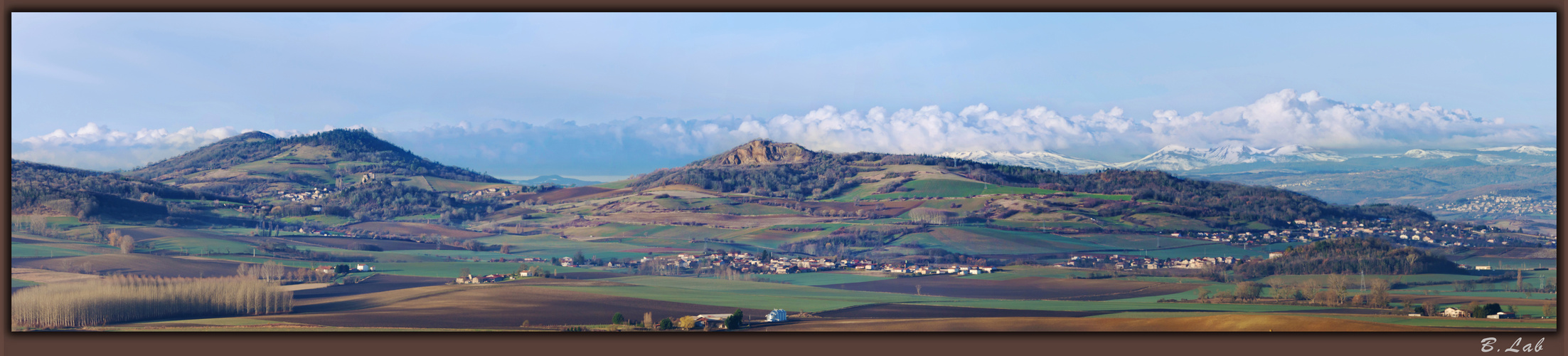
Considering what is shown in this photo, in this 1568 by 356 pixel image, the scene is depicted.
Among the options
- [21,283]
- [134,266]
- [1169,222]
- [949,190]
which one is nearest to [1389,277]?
[1169,222]

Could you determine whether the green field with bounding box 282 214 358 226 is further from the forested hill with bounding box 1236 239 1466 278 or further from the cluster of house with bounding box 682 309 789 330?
the forested hill with bounding box 1236 239 1466 278

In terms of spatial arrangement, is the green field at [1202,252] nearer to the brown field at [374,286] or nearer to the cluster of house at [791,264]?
the cluster of house at [791,264]

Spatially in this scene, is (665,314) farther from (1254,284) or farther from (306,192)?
(306,192)

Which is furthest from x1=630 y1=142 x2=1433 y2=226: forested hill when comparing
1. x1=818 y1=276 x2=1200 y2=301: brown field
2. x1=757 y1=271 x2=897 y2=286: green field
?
x1=757 y1=271 x2=897 y2=286: green field

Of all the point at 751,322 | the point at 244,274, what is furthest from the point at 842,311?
the point at 244,274

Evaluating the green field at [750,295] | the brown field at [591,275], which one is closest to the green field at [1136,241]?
the green field at [750,295]
